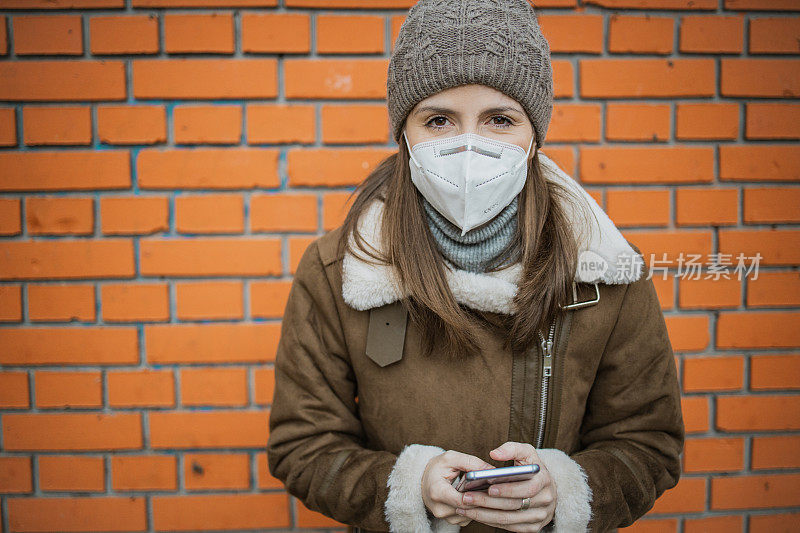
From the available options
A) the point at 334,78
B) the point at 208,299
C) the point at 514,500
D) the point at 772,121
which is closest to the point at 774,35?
the point at 772,121

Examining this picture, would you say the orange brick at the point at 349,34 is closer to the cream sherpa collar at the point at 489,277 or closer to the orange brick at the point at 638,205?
the cream sherpa collar at the point at 489,277

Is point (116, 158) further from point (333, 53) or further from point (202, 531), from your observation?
point (202, 531)

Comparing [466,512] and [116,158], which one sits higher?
[116,158]

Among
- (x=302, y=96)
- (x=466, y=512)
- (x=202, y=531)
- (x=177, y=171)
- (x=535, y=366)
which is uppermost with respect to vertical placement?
(x=302, y=96)

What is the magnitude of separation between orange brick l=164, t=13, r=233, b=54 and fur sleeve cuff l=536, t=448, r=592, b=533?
1.54 m

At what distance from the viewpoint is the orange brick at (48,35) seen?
167 centimetres

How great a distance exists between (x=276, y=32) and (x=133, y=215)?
0.76 metres

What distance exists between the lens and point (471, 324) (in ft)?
4.07

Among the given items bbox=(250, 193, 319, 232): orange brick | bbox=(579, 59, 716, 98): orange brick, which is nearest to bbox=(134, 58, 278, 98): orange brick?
bbox=(250, 193, 319, 232): orange brick

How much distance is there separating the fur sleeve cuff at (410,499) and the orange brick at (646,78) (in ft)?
4.24

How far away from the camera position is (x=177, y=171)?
171cm

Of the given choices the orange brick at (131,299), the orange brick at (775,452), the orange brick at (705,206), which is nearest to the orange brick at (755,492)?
the orange brick at (775,452)

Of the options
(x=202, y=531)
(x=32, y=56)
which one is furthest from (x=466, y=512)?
(x=32, y=56)

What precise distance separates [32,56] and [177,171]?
0.58m
